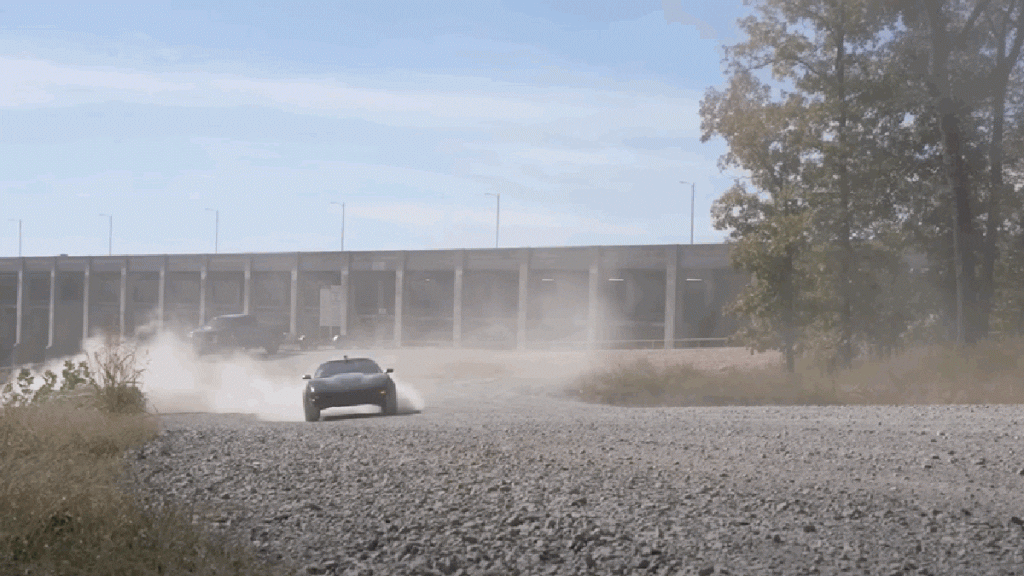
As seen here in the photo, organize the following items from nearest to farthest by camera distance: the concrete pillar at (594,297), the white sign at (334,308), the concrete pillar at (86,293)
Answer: the concrete pillar at (594,297) → the white sign at (334,308) → the concrete pillar at (86,293)

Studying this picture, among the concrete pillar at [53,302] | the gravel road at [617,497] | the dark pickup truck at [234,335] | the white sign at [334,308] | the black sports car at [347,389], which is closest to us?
the gravel road at [617,497]

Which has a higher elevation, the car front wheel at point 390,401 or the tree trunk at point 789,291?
the tree trunk at point 789,291

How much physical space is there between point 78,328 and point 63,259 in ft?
21.0

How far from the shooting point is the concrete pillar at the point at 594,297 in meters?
65.1

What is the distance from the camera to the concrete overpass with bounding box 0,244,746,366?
65312 millimetres

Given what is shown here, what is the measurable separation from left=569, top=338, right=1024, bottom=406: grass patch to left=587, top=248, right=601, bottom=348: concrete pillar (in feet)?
84.7

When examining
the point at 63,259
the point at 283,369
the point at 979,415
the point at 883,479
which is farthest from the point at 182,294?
the point at 883,479

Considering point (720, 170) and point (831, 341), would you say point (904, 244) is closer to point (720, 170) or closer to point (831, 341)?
point (831, 341)

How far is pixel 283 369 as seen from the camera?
50062 millimetres

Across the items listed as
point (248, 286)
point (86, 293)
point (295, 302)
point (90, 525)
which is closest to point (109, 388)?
point (90, 525)

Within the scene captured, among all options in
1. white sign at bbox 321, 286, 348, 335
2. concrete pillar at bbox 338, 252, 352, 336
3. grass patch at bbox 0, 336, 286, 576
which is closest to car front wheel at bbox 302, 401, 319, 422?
grass patch at bbox 0, 336, 286, 576

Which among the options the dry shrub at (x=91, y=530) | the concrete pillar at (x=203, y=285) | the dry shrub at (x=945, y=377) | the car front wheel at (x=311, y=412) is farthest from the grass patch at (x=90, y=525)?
the concrete pillar at (x=203, y=285)

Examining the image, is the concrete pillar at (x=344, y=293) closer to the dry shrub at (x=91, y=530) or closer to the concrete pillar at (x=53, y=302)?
the concrete pillar at (x=53, y=302)

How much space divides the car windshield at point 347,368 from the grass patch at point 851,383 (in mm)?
9315
